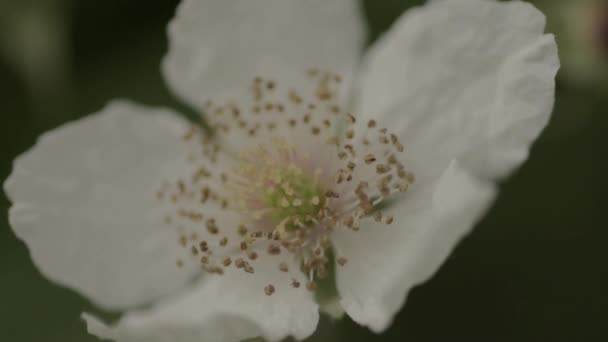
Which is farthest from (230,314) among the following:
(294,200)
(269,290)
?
(294,200)

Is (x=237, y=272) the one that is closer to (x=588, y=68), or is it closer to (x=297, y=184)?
(x=297, y=184)

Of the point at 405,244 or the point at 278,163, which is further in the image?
the point at 278,163

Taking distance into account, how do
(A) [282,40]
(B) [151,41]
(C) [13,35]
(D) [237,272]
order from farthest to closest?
(B) [151,41] < (C) [13,35] < (A) [282,40] < (D) [237,272]

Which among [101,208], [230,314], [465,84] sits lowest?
[101,208]

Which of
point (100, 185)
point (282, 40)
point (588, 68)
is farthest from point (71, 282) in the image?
point (588, 68)

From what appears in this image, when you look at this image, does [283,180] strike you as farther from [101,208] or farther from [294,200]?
[101,208]

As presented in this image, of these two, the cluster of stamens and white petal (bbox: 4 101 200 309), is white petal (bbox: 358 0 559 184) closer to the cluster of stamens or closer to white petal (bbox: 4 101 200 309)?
the cluster of stamens

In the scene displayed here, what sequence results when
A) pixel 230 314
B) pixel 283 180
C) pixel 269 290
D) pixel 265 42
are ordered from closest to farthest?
1. pixel 230 314
2. pixel 269 290
3. pixel 283 180
4. pixel 265 42
